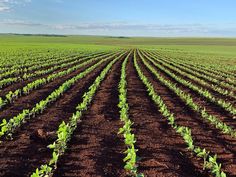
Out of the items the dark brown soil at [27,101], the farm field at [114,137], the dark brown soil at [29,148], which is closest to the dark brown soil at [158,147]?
the farm field at [114,137]

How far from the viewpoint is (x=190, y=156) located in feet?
25.2

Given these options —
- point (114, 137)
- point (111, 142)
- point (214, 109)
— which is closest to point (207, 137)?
point (114, 137)

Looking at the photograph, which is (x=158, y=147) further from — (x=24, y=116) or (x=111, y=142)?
(x=24, y=116)

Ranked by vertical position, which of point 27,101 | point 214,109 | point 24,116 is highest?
point 24,116

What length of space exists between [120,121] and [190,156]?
3.43 meters

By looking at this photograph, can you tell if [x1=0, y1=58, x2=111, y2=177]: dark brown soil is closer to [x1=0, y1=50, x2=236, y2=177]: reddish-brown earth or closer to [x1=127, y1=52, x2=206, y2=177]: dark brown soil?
[x1=0, y1=50, x2=236, y2=177]: reddish-brown earth

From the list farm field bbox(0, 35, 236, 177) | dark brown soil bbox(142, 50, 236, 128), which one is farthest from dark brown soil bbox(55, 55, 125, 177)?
dark brown soil bbox(142, 50, 236, 128)

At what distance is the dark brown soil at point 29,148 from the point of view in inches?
262

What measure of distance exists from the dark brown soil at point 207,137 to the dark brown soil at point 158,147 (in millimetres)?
578

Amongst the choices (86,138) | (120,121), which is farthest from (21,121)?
(120,121)

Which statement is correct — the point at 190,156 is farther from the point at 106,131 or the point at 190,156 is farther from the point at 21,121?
the point at 21,121

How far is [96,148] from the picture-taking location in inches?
314

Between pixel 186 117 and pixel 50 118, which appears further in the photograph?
pixel 186 117

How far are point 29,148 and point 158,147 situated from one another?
304cm
